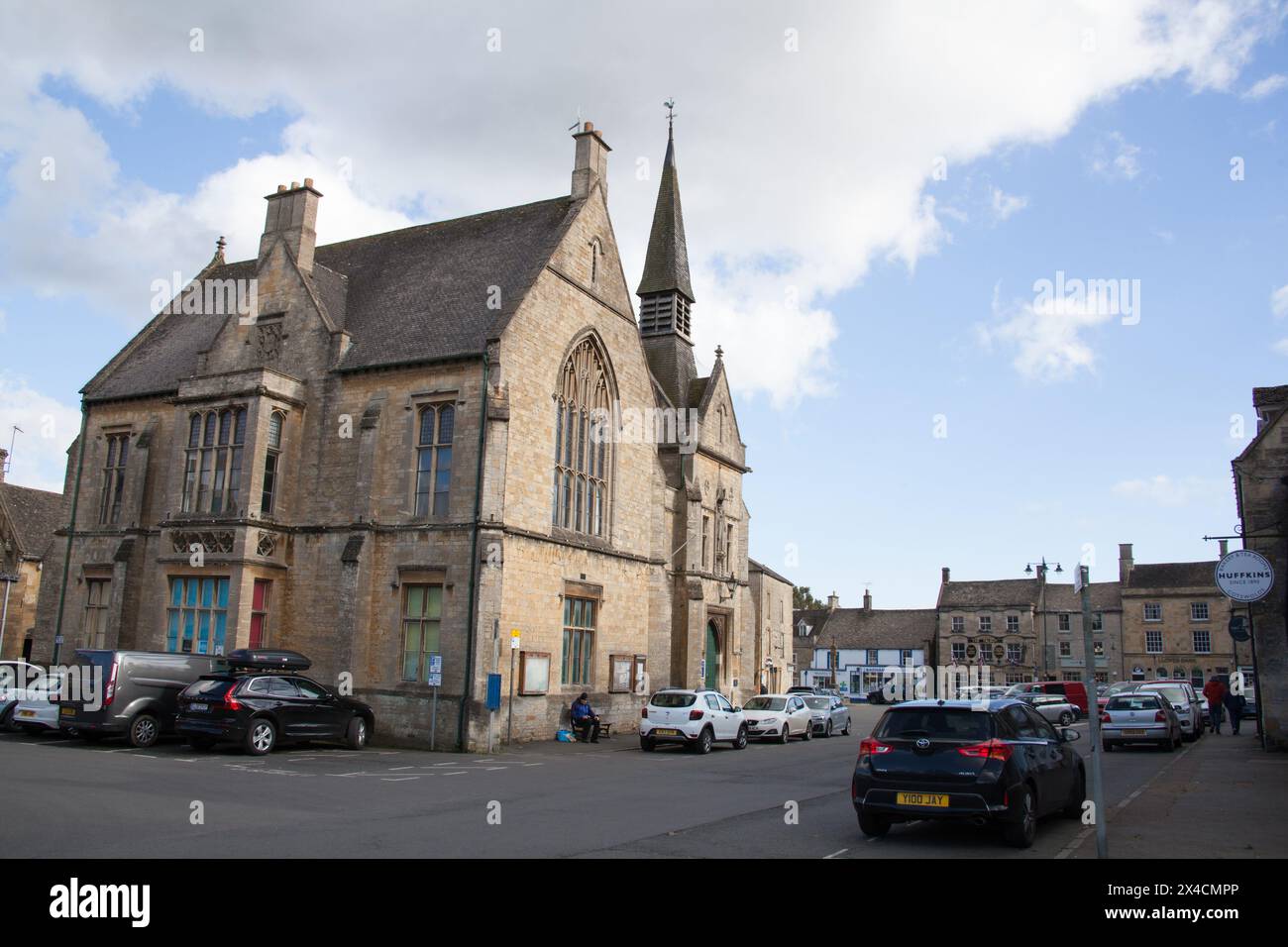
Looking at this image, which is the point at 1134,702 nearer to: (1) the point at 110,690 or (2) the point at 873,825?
(2) the point at 873,825

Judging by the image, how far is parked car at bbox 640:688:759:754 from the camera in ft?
81.6

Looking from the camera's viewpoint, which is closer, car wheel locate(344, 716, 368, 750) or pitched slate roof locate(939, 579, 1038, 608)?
car wheel locate(344, 716, 368, 750)

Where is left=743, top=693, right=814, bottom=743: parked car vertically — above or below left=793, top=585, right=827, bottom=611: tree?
below

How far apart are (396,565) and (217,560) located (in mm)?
4688

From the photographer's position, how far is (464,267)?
2936cm

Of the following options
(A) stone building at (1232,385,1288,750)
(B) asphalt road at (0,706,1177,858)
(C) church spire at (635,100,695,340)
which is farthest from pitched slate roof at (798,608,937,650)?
(B) asphalt road at (0,706,1177,858)

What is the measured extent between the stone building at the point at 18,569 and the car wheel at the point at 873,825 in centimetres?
4048

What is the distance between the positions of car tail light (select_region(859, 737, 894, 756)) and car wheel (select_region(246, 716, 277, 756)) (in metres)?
13.1

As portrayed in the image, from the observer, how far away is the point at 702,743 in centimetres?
2509

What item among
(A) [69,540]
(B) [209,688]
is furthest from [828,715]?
(A) [69,540]

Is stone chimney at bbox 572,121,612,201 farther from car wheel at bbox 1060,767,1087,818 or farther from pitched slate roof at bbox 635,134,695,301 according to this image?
car wheel at bbox 1060,767,1087,818

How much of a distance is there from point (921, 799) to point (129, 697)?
17.1m
